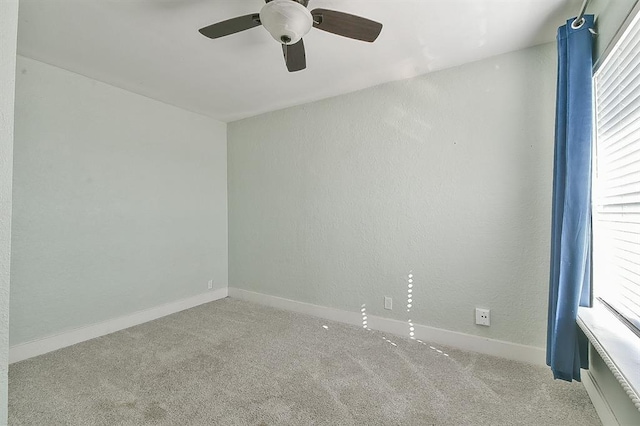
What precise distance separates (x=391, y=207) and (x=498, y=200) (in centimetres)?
85

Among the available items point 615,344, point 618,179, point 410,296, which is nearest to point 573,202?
point 618,179

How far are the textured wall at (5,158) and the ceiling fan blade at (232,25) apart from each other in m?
1.04

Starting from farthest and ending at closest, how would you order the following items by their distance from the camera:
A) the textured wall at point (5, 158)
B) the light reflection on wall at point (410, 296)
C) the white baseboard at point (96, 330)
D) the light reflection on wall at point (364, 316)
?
the light reflection on wall at point (364, 316) → the light reflection on wall at point (410, 296) → the white baseboard at point (96, 330) → the textured wall at point (5, 158)

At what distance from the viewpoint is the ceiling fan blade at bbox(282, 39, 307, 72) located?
1.75 metres

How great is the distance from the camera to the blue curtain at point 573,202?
5.38 ft

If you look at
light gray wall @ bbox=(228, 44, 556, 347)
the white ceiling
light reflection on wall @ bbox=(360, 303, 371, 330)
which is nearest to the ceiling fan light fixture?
the white ceiling

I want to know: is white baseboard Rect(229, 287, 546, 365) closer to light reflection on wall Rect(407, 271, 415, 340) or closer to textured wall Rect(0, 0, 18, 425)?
light reflection on wall Rect(407, 271, 415, 340)

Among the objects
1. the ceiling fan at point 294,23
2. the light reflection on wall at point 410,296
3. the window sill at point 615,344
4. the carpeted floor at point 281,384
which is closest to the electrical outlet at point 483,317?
A: the carpeted floor at point 281,384

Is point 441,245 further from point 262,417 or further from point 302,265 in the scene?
point 262,417

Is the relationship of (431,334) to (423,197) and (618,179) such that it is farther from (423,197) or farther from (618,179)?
(618,179)

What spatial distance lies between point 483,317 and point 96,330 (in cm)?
333

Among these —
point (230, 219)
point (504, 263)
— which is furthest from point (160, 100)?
point (504, 263)

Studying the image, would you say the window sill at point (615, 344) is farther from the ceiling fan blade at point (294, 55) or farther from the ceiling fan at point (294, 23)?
the ceiling fan blade at point (294, 55)

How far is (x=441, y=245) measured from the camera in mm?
2500
